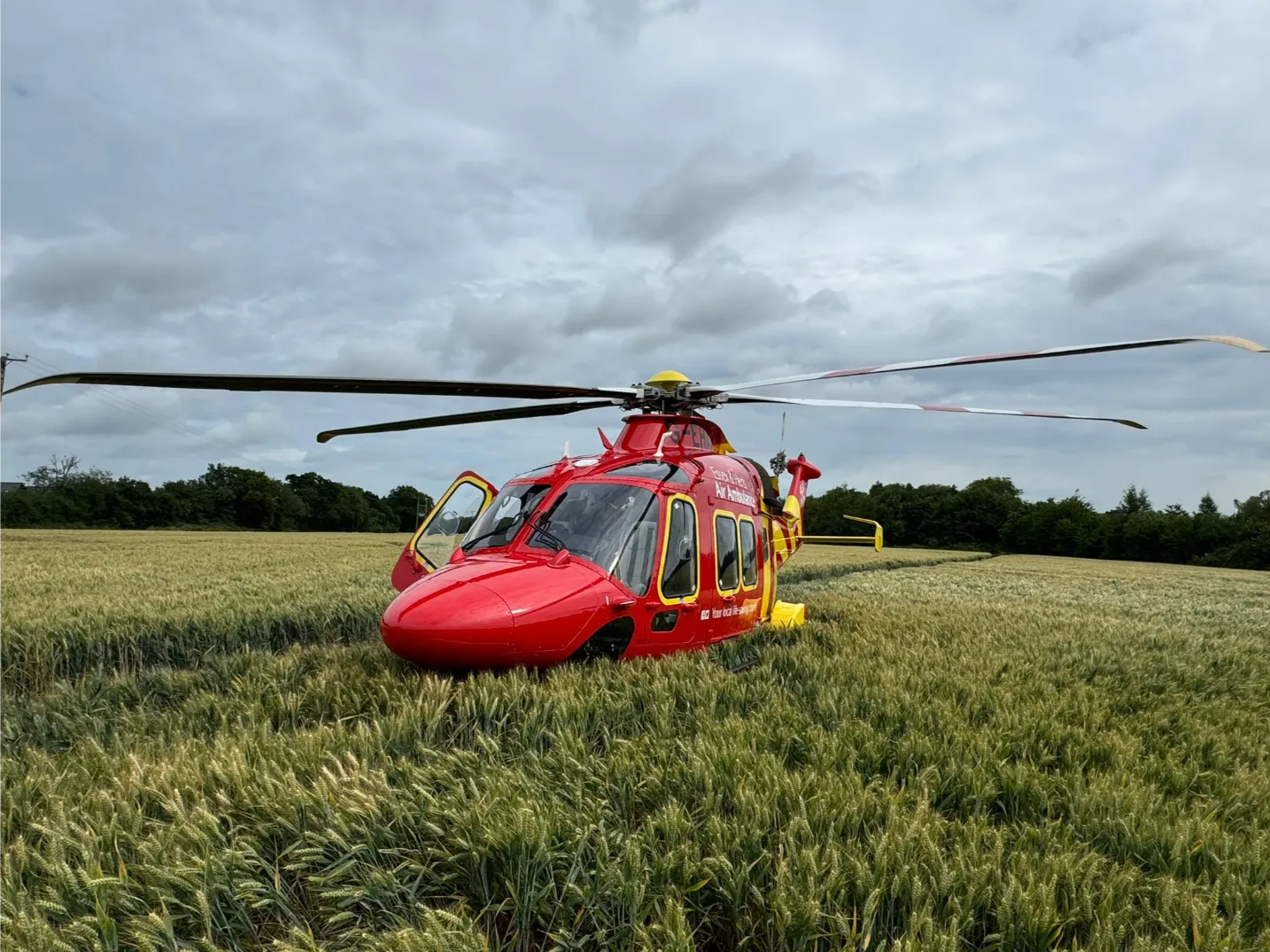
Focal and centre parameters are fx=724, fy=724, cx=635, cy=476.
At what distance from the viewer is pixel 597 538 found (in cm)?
711

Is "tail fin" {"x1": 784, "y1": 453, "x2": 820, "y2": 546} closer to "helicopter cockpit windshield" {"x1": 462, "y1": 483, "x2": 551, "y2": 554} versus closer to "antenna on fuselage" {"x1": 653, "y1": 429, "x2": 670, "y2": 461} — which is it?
"antenna on fuselage" {"x1": 653, "y1": 429, "x2": 670, "y2": 461}

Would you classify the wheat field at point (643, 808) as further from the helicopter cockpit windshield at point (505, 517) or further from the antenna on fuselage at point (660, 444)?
the antenna on fuselage at point (660, 444)

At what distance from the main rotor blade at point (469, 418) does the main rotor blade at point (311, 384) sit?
106 cm

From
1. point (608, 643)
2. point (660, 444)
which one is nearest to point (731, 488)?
point (660, 444)

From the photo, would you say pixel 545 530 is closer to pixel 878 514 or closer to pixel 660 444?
pixel 660 444

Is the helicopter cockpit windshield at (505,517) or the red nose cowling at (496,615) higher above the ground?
the helicopter cockpit windshield at (505,517)

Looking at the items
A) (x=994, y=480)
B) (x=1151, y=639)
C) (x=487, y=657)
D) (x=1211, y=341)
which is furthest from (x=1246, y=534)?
(x=487, y=657)

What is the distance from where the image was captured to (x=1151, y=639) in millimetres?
9852

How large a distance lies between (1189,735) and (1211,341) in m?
3.12

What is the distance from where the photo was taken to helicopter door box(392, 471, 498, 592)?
29.9ft

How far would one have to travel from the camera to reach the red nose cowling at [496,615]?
5676 mm

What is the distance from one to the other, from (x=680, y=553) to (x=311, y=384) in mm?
4002

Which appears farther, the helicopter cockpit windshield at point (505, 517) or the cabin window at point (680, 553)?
the helicopter cockpit windshield at point (505, 517)

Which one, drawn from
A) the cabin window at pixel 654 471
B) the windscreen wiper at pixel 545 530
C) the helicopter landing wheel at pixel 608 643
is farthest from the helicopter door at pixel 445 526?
the helicopter landing wheel at pixel 608 643
